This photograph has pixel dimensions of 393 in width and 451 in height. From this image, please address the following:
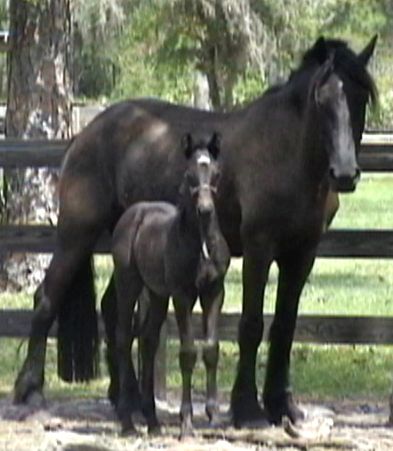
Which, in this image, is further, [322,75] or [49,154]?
[49,154]

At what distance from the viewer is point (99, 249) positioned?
9.59 metres

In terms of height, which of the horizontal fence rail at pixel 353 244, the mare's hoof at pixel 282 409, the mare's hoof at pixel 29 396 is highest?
the horizontal fence rail at pixel 353 244

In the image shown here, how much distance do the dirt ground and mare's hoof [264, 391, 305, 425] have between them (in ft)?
0.31

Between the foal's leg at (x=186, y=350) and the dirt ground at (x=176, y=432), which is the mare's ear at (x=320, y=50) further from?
the dirt ground at (x=176, y=432)

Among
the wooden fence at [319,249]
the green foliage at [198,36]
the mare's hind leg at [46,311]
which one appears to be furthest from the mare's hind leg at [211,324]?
the green foliage at [198,36]

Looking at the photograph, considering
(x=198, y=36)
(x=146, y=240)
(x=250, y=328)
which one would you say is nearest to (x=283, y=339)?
(x=250, y=328)

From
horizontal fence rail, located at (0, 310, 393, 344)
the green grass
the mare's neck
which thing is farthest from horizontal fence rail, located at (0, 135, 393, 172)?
the mare's neck

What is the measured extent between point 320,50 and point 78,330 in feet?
7.71

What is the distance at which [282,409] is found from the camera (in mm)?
8438

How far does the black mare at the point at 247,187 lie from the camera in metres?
7.82

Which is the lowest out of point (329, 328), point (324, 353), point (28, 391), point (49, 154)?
point (324, 353)

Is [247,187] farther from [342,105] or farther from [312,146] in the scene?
[342,105]

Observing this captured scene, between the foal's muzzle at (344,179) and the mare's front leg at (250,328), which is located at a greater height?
the foal's muzzle at (344,179)

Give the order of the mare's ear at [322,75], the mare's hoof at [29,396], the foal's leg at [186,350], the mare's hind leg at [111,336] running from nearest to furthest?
1. the foal's leg at [186,350]
2. the mare's ear at [322,75]
3. the mare's hind leg at [111,336]
4. the mare's hoof at [29,396]
